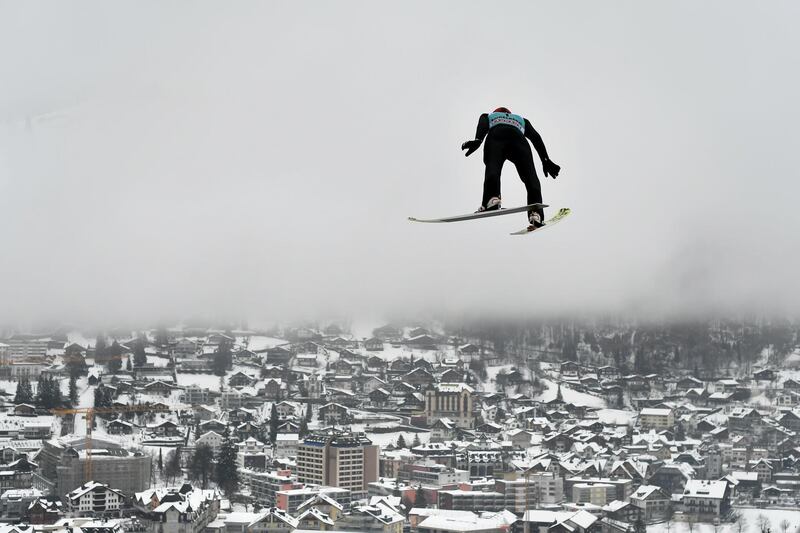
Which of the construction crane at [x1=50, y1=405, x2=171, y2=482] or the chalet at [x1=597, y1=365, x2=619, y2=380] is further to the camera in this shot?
the chalet at [x1=597, y1=365, x2=619, y2=380]

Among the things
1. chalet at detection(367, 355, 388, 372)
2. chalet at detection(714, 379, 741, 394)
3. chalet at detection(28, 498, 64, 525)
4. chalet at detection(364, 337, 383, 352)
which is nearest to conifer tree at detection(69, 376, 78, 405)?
chalet at detection(367, 355, 388, 372)

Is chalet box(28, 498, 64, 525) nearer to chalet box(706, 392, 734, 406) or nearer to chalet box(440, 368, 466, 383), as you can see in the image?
chalet box(440, 368, 466, 383)

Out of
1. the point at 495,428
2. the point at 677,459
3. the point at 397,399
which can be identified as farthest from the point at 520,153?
the point at 397,399

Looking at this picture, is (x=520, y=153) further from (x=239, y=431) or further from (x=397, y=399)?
(x=397, y=399)

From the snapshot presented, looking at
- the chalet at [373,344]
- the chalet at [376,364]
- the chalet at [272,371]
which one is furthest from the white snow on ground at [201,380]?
the chalet at [373,344]

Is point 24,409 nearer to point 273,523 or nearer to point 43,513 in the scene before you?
point 43,513

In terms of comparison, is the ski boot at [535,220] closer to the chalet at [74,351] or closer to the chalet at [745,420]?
the chalet at [745,420]
